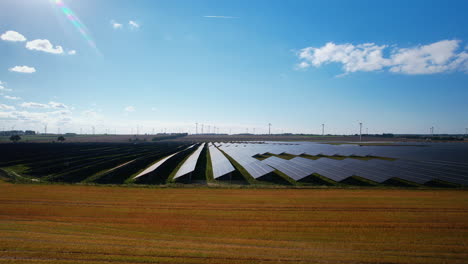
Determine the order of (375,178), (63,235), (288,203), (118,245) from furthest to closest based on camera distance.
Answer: (375,178)
(288,203)
(63,235)
(118,245)

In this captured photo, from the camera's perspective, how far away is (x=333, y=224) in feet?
47.1

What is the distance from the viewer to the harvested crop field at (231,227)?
10125 mm

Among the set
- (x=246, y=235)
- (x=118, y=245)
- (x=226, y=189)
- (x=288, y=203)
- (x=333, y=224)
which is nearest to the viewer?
(x=118, y=245)

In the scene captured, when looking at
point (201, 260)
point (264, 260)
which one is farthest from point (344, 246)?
point (201, 260)

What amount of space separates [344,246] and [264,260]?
14.0 feet

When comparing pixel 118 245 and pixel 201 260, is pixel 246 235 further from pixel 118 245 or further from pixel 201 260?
pixel 118 245

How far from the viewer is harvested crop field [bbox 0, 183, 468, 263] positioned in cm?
1012

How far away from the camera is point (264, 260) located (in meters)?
9.93

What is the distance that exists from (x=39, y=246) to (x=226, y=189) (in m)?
16.4

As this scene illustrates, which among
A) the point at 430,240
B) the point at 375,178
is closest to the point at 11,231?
the point at 430,240

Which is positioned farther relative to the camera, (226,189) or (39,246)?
(226,189)

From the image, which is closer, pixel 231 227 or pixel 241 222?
pixel 231 227

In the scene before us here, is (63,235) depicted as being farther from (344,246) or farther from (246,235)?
(344,246)

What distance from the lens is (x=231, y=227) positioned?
13.9 m
